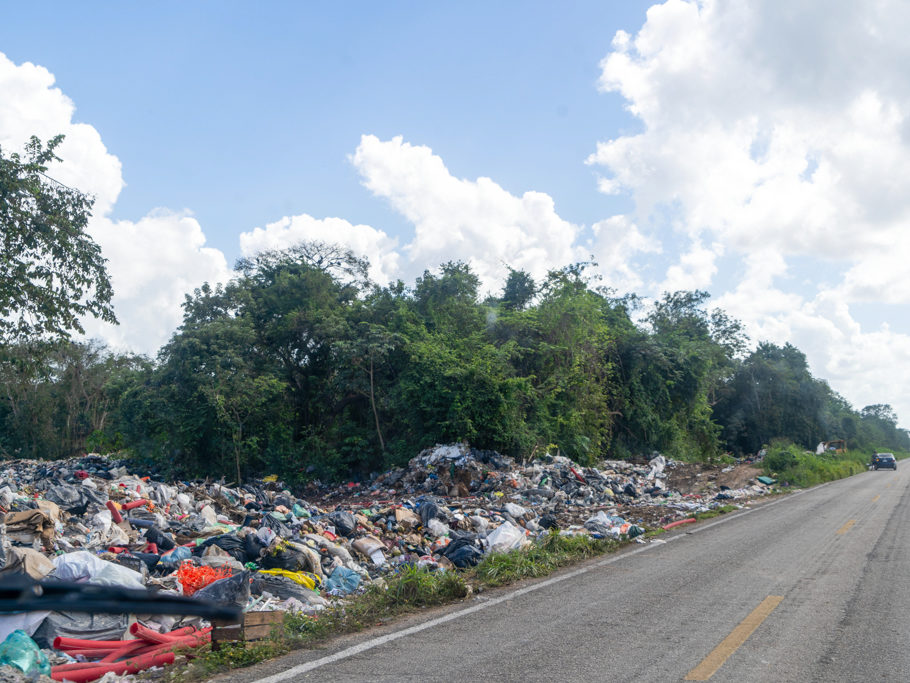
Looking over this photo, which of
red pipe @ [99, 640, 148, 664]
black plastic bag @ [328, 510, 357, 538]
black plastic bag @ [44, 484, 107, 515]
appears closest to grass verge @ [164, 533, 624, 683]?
red pipe @ [99, 640, 148, 664]

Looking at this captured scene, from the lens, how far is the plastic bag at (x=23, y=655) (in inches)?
189

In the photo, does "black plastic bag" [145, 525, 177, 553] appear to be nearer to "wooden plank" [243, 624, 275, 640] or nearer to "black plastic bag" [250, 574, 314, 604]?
"black plastic bag" [250, 574, 314, 604]

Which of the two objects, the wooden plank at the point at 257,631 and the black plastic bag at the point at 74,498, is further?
the black plastic bag at the point at 74,498

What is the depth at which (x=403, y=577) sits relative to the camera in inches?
269

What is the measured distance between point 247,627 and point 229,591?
1.19m

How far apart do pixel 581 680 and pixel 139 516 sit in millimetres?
10089

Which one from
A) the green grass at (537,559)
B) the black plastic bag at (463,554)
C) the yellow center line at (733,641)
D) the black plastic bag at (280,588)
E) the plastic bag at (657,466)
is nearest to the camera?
the yellow center line at (733,641)

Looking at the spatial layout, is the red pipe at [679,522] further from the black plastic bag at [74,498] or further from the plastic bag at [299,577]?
the black plastic bag at [74,498]

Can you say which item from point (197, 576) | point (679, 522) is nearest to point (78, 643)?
point (197, 576)

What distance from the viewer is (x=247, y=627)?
17.3ft

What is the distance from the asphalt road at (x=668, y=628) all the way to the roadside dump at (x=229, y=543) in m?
1.33

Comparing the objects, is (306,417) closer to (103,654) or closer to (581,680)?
(103,654)

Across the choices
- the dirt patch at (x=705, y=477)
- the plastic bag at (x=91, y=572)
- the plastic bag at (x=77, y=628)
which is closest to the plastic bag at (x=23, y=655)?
the plastic bag at (x=77, y=628)

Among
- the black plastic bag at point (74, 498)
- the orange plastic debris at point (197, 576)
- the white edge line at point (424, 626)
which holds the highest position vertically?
the black plastic bag at point (74, 498)
